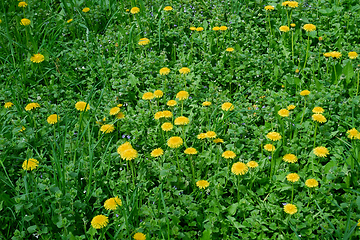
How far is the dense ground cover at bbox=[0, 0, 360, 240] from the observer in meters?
2.26

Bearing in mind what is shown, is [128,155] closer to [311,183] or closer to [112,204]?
[112,204]

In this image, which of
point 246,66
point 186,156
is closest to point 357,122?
point 246,66

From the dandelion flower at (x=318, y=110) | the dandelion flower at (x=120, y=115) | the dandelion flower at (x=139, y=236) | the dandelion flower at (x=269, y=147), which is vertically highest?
the dandelion flower at (x=318, y=110)

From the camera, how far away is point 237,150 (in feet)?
8.66

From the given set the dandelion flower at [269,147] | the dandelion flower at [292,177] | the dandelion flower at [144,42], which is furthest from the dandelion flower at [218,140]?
the dandelion flower at [144,42]

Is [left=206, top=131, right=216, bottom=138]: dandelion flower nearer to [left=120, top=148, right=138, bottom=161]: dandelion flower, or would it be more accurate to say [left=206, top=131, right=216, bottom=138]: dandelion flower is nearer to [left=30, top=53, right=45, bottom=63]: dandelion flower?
[left=120, top=148, right=138, bottom=161]: dandelion flower

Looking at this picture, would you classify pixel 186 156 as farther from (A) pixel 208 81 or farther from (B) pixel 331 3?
A: (B) pixel 331 3

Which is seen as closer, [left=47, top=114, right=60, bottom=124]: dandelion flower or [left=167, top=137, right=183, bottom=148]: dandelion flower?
[left=167, top=137, right=183, bottom=148]: dandelion flower

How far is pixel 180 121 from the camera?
2.62 metres

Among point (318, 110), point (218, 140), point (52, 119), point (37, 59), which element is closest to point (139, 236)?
point (218, 140)

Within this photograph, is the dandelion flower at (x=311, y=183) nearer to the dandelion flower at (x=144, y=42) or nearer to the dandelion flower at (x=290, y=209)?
the dandelion flower at (x=290, y=209)

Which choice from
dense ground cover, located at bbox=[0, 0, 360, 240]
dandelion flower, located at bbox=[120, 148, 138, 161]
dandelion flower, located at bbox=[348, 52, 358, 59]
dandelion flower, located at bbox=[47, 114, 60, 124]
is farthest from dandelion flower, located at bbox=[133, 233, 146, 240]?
dandelion flower, located at bbox=[348, 52, 358, 59]

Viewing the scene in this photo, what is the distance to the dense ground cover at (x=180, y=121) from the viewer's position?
7.43ft

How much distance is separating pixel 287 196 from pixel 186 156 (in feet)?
2.48
